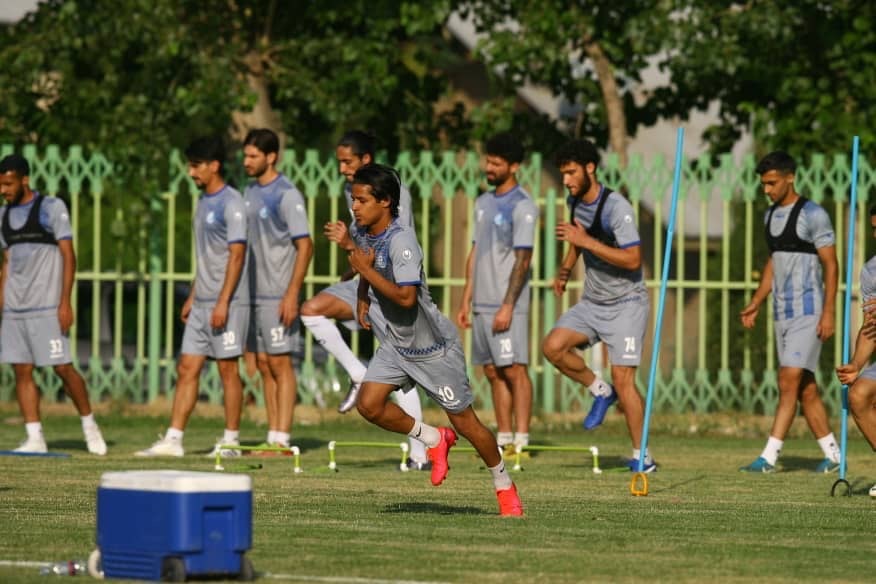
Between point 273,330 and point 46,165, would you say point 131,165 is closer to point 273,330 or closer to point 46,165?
point 46,165

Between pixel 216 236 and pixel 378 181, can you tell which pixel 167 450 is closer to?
pixel 216 236

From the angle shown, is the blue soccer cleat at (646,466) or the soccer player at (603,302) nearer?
the soccer player at (603,302)

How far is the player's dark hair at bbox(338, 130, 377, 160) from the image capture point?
45.9ft

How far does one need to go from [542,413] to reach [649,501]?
25.6 feet

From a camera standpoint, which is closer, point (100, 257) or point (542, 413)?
point (542, 413)

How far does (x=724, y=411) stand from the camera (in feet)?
63.3

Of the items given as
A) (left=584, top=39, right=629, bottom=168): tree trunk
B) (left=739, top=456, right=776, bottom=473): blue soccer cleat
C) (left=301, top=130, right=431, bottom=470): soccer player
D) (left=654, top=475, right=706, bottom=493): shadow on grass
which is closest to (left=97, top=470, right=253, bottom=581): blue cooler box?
(left=654, top=475, right=706, bottom=493): shadow on grass

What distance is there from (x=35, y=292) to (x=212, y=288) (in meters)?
1.36

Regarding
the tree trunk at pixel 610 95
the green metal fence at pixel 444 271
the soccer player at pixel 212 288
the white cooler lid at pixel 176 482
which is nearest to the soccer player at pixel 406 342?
the white cooler lid at pixel 176 482

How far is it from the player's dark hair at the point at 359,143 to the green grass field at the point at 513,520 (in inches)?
86.2

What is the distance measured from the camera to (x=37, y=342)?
15.3 metres

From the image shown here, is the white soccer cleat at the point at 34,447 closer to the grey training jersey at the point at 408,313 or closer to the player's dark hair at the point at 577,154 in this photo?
the player's dark hair at the point at 577,154

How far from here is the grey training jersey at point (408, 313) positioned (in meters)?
10.5

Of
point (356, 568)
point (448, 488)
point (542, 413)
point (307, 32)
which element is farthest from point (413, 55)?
point (356, 568)
